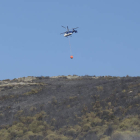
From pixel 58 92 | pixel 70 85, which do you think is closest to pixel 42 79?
pixel 70 85

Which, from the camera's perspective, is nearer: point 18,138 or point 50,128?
point 18,138

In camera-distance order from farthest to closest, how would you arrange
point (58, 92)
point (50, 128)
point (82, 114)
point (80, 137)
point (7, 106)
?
1. point (58, 92)
2. point (7, 106)
3. point (82, 114)
4. point (50, 128)
5. point (80, 137)

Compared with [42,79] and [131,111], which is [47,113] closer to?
[131,111]

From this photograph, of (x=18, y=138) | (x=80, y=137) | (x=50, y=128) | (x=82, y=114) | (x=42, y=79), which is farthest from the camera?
(x=42, y=79)

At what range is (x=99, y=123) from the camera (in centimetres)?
3450

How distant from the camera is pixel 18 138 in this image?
32.8 meters

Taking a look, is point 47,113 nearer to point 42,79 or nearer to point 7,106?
point 7,106

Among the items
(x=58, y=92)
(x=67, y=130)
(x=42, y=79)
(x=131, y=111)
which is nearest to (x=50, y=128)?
(x=67, y=130)

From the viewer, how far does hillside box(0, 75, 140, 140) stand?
31.7 meters

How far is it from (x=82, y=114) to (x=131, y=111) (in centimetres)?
528

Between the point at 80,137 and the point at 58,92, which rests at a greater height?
the point at 58,92

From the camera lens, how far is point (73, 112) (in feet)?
128

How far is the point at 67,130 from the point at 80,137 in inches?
98.0

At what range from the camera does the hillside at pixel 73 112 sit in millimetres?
31734
